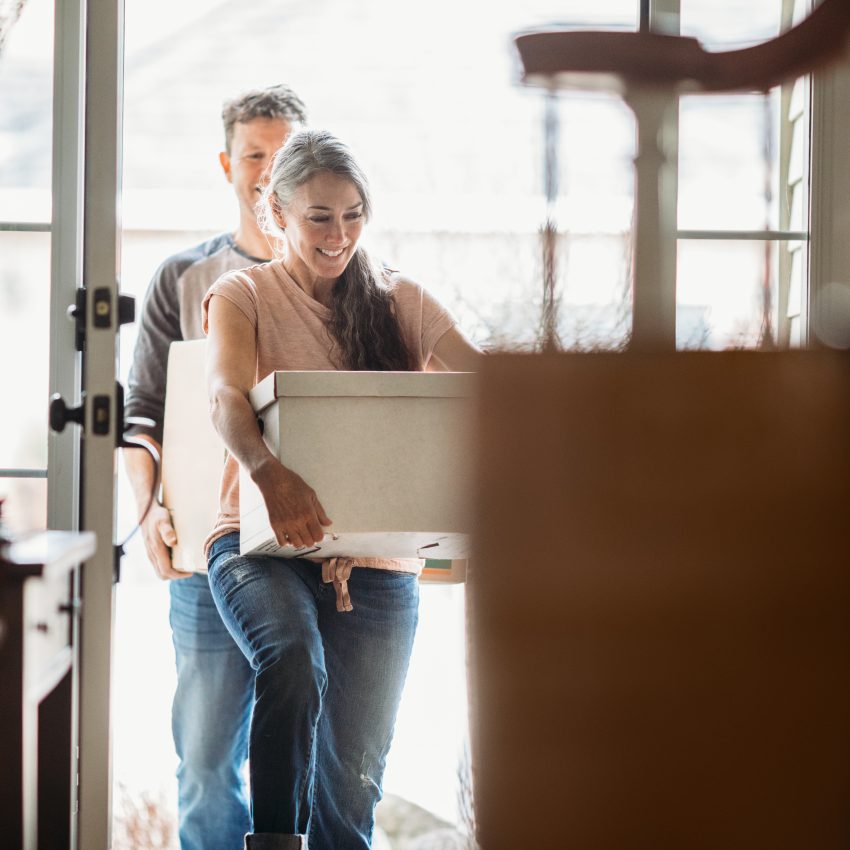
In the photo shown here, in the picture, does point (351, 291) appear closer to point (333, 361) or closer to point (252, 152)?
point (333, 361)

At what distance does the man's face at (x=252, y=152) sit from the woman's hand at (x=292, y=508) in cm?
81

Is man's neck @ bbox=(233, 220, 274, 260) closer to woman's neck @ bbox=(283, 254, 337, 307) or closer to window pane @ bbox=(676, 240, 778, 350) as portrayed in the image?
woman's neck @ bbox=(283, 254, 337, 307)

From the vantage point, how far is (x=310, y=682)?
1428mm

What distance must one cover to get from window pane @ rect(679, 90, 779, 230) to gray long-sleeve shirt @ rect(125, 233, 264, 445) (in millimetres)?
1217

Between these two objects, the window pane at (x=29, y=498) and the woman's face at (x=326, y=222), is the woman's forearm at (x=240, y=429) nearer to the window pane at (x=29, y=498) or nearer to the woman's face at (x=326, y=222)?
the woman's face at (x=326, y=222)

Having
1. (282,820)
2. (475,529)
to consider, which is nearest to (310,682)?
(282,820)

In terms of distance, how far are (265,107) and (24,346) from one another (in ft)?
2.05

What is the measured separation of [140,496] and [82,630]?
47 cm

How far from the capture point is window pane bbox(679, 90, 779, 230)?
0.90 metres

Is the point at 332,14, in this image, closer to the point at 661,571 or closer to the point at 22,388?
the point at 22,388

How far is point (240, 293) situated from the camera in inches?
65.4

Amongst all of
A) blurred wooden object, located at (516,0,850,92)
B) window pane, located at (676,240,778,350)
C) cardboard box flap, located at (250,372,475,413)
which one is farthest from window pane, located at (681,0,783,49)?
cardboard box flap, located at (250,372,475,413)

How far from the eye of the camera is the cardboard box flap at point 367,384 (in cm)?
137

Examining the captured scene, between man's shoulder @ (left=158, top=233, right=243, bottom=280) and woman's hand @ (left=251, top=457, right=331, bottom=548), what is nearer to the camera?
woman's hand @ (left=251, top=457, right=331, bottom=548)
